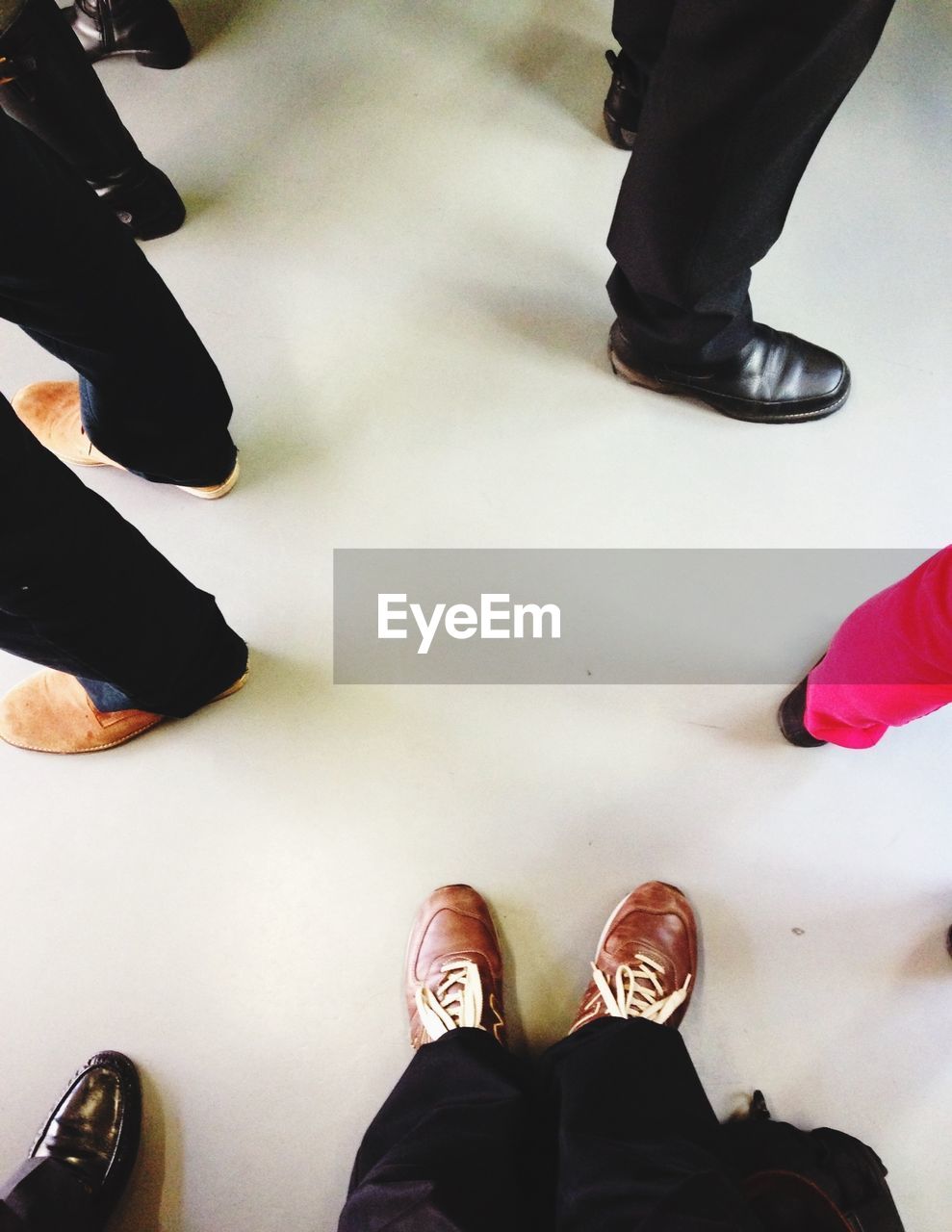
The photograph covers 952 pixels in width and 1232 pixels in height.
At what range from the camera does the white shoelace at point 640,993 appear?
86 centimetres

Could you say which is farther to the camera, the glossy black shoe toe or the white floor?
the glossy black shoe toe

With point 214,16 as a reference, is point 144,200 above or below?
below

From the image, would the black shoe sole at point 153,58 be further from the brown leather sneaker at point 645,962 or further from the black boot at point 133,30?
the brown leather sneaker at point 645,962

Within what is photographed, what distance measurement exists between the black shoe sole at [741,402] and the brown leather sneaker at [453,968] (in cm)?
81

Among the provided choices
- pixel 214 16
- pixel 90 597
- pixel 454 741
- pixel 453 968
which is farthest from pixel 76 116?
pixel 453 968

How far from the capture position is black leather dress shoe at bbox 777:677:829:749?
96 centimetres

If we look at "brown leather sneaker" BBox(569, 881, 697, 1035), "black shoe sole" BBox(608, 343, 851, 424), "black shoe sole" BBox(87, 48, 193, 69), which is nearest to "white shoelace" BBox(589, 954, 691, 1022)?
"brown leather sneaker" BBox(569, 881, 697, 1035)

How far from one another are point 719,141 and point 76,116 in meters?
0.94

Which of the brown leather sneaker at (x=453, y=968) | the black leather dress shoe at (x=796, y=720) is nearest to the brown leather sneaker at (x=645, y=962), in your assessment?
the brown leather sneaker at (x=453, y=968)

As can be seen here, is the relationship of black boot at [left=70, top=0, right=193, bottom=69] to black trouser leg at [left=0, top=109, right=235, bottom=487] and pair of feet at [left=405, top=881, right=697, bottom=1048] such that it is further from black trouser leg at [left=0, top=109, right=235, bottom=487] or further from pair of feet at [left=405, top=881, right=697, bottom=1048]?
pair of feet at [left=405, top=881, right=697, bottom=1048]

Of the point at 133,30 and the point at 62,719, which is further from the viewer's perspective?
the point at 133,30

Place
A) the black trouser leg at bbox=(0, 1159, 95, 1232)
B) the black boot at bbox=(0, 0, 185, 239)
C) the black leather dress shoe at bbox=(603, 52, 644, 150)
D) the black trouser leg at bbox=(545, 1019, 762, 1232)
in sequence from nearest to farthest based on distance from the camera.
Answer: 1. the black trouser leg at bbox=(545, 1019, 762, 1232)
2. the black trouser leg at bbox=(0, 1159, 95, 1232)
3. the black boot at bbox=(0, 0, 185, 239)
4. the black leather dress shoe at bbox=(603, 52, 644, 150)

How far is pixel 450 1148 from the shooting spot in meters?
0.67

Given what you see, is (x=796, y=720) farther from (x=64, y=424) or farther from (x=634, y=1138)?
(x=64, y=424)
